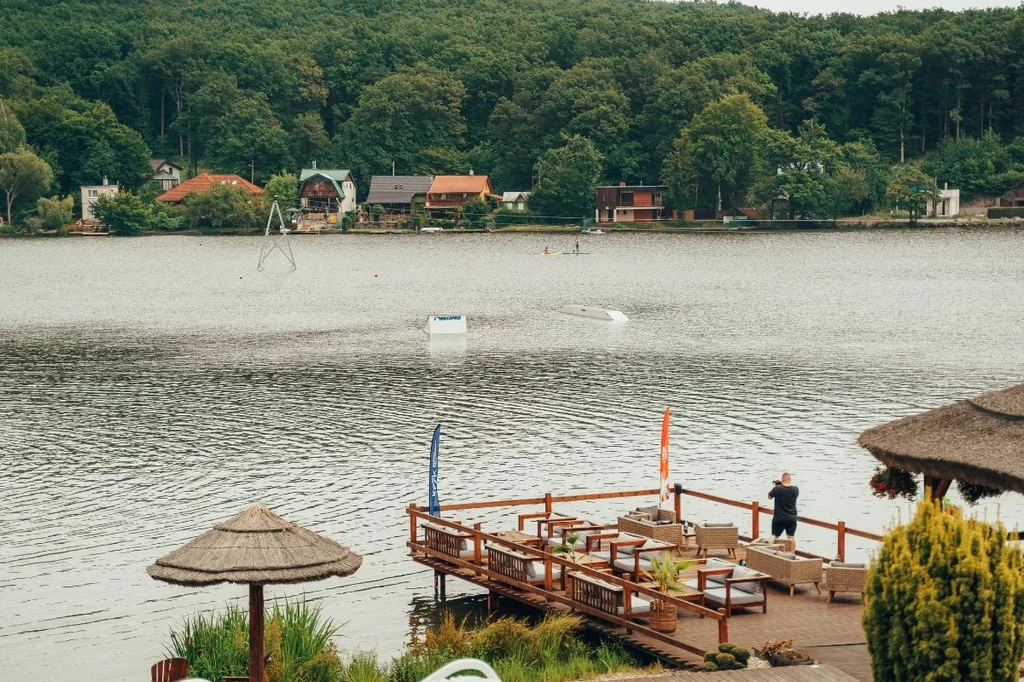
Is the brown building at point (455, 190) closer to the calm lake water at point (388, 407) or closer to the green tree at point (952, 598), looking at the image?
the calm lake water at point (388, 407)

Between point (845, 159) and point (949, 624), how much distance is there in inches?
6378

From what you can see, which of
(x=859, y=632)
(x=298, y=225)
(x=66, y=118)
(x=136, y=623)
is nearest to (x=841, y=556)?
(x=859, y=632)

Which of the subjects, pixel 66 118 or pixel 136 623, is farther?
pixel 66 118

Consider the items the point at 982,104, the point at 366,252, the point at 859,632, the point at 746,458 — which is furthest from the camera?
the point at 982,104

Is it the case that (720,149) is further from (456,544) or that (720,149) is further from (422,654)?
(422,654)

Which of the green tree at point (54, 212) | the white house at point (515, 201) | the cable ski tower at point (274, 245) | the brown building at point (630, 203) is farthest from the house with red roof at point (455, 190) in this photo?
the green tree at point (54, 212)

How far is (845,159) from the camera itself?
561ft

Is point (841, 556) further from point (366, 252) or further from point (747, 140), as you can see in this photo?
point (747, 140)

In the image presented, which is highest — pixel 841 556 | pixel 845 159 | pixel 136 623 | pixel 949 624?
pixel 845 159

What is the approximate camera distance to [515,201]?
186 m

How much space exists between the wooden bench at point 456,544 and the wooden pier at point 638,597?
0.06ft

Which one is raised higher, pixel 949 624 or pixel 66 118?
pixel 66 118

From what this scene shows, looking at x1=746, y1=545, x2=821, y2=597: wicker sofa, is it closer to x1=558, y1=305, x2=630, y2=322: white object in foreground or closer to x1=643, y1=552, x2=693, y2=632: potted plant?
x1=643, y1=552, x2=693, y2=632: potted plant

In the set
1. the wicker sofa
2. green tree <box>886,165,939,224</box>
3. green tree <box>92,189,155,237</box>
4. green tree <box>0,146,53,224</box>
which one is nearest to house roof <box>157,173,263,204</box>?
green tree <box>92,189,155,237</box>
